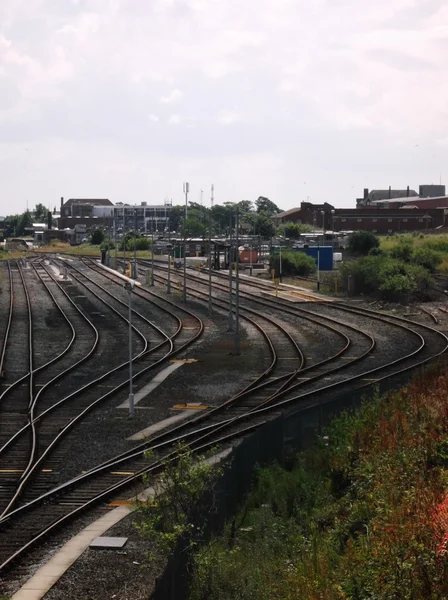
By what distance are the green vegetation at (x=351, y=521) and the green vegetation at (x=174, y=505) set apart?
2.08ft

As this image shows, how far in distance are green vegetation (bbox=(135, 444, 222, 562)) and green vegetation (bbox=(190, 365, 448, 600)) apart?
0.63m

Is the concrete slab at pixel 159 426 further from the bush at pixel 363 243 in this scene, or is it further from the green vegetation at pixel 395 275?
the bush at pixel 363 243

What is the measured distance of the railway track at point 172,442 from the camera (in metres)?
16.9

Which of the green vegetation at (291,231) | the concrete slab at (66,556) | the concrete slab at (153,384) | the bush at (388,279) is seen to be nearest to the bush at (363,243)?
the bush at (388,279)

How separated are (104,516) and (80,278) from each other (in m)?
67.1

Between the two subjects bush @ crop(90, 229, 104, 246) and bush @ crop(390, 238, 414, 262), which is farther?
bush @ crop(90, 229, 104, 246)

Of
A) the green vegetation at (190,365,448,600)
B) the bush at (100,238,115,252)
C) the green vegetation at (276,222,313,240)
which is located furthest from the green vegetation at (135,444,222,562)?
the green vegetation at (276,222,313,240)

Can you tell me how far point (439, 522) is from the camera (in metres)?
11.6

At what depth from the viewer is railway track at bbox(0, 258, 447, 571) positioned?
1691 cm

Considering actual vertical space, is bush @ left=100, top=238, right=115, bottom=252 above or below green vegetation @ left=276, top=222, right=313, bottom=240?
below

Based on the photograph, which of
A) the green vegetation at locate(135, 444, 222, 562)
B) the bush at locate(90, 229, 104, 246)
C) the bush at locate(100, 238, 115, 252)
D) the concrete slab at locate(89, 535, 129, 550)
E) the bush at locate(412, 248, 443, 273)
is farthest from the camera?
the bush at locate(90, 229, 104, 246)

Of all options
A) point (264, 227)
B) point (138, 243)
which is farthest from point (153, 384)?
point (264, 227)

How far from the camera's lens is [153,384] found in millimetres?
30797

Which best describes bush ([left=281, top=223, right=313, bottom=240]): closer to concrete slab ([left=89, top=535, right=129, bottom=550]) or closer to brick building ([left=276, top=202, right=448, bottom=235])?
brick building ([left=276, top=202, right=448, bottom=235])
